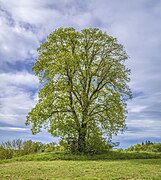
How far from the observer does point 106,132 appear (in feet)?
92.2

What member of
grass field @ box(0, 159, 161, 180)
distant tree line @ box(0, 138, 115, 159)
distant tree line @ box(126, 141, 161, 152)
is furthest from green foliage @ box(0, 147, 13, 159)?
distant tree line @ box(126, 141, 161, 152)

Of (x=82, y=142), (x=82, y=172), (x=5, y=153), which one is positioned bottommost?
(x=82, y=172)

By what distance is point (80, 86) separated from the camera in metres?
28.9

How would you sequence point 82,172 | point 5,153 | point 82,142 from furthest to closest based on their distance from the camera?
point 5,153
point 82,142
point 82,172

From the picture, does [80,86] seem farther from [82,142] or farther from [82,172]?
[82,172]

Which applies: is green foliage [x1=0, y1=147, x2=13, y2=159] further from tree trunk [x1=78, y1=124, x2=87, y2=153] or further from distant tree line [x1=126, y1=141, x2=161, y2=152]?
distant tree line [x1=126, y1=141, x2=161, y2=152]

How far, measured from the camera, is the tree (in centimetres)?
2759

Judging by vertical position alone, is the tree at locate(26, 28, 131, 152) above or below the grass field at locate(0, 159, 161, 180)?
above

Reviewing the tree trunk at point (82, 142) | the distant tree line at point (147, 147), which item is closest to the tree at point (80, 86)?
the tree trunk at point (82, 142)

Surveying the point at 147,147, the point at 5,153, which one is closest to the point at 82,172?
the point at 5,153

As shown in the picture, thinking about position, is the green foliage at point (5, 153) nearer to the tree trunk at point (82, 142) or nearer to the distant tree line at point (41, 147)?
the distant tree line at point (41, 147)

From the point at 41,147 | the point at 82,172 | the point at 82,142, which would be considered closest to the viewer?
the point at 82,172

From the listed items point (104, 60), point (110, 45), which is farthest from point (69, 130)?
point (110, 45)

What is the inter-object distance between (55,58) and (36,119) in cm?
784
